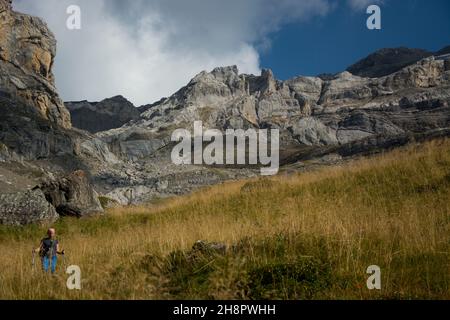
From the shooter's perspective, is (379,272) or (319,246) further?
(319,246)

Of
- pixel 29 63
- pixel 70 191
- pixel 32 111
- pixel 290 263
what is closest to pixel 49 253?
pixel 290 263

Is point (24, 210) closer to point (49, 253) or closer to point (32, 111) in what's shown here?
point (49, 253)

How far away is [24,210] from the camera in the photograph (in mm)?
18453

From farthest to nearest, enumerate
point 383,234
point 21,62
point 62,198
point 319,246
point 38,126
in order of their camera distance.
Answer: point 21,62
point 38,126
point 62,198
point 383,234
point 319,246

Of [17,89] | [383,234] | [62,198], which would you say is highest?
[17,89]

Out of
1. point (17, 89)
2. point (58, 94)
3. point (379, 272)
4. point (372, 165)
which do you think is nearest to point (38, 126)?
point (17, 89)

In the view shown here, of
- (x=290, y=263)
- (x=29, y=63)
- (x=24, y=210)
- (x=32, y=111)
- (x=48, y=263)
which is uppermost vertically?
(x=29, y=63)

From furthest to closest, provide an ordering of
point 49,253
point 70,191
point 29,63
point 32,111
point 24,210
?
point 29,63 < point 32,111 < point 70,191 < point 24,210 < point 49,253

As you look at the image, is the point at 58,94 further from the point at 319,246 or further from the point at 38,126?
the point at 319,246

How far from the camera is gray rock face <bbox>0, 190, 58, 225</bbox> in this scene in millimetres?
17942

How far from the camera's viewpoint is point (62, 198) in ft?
79.0

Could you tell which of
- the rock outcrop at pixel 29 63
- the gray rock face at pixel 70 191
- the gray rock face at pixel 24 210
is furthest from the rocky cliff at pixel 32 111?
the gray rock face at pixel 24 210
